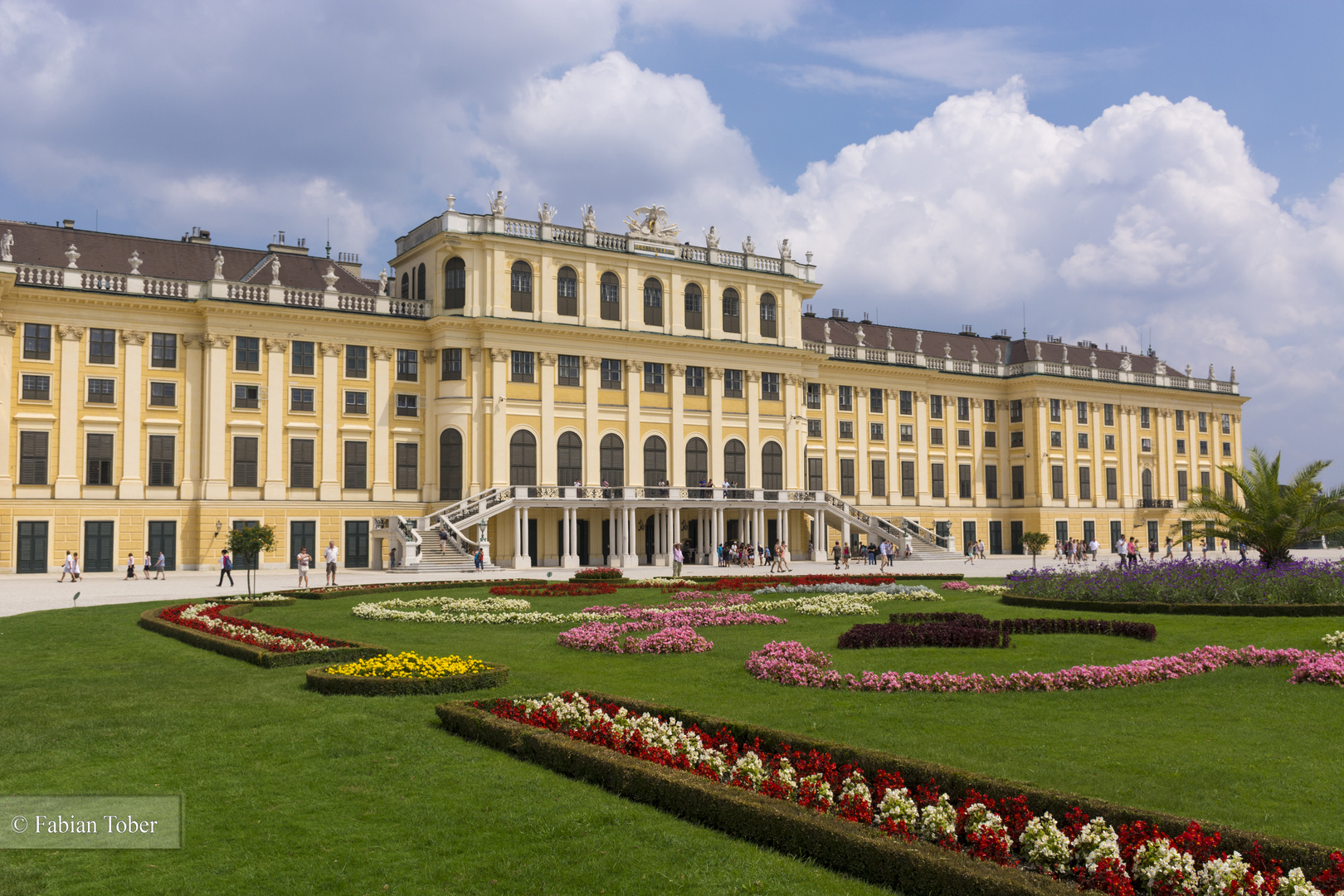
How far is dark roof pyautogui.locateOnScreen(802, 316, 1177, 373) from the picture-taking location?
77125mm

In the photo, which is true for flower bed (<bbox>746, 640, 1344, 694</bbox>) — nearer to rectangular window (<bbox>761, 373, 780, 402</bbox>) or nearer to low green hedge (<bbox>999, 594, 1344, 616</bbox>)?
low green hedge (<bbox>999, 594, 1344, 616</bbox>)

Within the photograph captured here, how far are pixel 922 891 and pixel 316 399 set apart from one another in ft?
174

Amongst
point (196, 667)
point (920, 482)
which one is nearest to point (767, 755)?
point (196, 667)

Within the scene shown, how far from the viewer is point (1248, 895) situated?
645 cm

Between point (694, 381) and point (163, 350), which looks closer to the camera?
point (163, 350)

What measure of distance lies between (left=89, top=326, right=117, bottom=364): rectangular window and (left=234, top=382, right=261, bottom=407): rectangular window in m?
5.73

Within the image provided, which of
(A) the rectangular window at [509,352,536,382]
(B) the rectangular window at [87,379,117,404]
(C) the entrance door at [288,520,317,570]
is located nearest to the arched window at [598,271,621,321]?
(A) the rectangular window at [509,352,536,382]

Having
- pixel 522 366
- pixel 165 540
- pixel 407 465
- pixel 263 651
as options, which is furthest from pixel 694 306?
pixel 263 651

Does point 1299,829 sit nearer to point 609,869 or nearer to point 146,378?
point 609,869

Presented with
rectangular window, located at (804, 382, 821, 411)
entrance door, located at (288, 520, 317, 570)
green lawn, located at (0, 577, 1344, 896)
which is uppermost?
rectangular window, located at (804, 382, 821, 411)

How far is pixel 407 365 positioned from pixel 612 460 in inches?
504

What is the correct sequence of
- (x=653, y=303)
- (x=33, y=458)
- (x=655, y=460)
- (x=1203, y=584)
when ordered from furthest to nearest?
(x=653, y=303) < (x=655, y=460) < (x=33, y=458) < (x=1203, y=584)

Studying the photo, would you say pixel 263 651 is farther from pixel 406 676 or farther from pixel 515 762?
pixel 515 762

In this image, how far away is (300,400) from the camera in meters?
55.3
